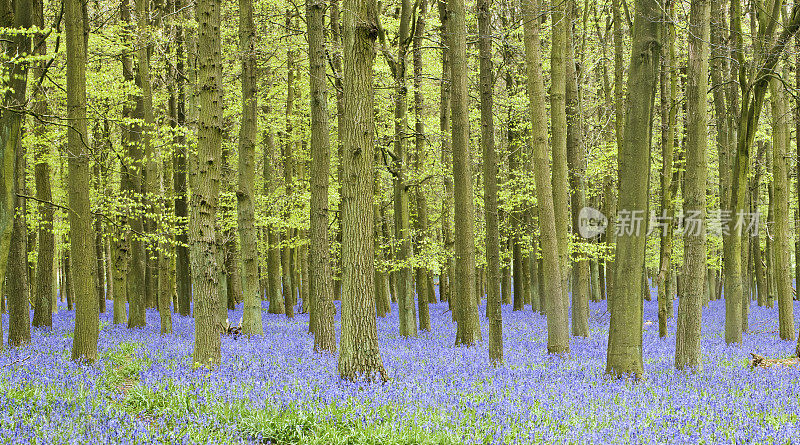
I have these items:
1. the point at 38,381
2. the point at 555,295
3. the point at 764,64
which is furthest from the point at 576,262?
the point at 38,381

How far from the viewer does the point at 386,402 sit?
6621 mm

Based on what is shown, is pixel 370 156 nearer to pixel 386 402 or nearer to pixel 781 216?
pixel 386 402

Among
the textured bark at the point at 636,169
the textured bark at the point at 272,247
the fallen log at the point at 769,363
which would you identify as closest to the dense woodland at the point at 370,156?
the textured bark at the point at 636,169

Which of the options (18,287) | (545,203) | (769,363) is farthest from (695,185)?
(18,287)

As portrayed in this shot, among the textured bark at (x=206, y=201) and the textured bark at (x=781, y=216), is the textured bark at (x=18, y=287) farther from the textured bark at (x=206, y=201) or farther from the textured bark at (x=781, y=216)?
the textured bark at (x=781, y=216)

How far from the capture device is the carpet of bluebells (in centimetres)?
583

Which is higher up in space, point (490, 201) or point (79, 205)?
point (79, 205)

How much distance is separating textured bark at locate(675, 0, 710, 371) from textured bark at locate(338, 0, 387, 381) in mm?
5605

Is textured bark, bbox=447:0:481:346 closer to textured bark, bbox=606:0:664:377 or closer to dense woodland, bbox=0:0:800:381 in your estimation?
dense woodland, bbox=0:0:800:381

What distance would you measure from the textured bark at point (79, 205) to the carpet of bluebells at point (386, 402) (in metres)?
0.55

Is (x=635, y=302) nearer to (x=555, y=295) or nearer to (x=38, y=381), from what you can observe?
(x=555, y=295)

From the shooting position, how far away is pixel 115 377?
8875mm

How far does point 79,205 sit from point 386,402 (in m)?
7.31

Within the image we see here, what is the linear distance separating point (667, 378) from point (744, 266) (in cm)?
1268
